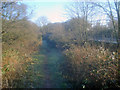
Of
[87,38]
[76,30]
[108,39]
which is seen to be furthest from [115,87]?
[76,30]

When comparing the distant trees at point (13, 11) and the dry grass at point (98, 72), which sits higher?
the distant trees at point (13, 11)

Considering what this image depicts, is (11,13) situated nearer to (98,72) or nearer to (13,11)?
(13,11)

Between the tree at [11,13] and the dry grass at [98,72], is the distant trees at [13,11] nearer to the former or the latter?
the tree at [11,13]

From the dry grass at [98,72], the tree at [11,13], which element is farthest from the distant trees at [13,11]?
the dry grass at [98,72]

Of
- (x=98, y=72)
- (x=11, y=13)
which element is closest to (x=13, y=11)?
(x=11, y=13)

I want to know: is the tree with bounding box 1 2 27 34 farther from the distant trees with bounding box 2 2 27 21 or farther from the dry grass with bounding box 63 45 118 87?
the dry grass with bounding box 63 45 118 87

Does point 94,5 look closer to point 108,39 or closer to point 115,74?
point 108,39

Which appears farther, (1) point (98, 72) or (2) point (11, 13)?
(2) point (11, 13)

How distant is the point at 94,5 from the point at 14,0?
615 cm

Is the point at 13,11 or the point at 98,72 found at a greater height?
the point at 13,11

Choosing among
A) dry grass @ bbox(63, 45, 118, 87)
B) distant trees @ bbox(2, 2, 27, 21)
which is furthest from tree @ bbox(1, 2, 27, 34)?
dry grass @ bbox(63, 45, 118, 87)

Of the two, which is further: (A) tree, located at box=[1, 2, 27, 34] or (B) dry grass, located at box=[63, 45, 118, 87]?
(A) tree, located at box=[1, 2, 27, 34]

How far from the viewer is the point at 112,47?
702 cm

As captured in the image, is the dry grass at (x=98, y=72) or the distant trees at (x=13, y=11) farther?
the distant trees at (x=13, y=11)
